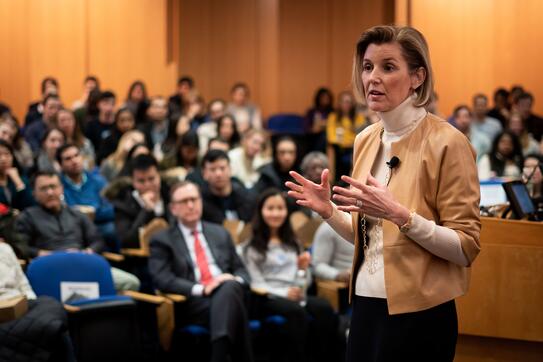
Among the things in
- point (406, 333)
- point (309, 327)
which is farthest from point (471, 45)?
point (406, 333)

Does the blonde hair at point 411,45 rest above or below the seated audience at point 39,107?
above

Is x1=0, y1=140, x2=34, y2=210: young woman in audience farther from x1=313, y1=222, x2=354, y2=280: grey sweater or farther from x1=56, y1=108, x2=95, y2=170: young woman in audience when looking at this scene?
x1=313, y1=222, x2=354, y2=280: grey sweater

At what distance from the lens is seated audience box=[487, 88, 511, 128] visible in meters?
9.26

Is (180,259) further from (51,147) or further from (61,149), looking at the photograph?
(51,147)

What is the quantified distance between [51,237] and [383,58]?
A: 131 inches

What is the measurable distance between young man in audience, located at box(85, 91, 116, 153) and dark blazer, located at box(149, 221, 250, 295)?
3.12 m

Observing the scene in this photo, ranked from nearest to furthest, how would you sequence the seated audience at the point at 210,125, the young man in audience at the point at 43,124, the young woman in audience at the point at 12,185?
the young woman in audience at the point at 12,185 < the young man in audience at the point at 43,124 < the seated audience at the point at 210,125

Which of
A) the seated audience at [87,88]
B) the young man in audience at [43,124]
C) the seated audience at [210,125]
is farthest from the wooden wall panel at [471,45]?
the young man in audience at [43,124]

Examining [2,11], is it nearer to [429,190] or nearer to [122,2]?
[122,2]

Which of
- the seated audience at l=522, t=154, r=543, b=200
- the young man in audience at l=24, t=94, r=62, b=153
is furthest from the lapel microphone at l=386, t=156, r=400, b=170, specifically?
the young man in audience at l=24, t=94, r=62, b=153

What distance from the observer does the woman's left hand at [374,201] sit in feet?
6.15

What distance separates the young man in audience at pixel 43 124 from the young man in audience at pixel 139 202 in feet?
5.02

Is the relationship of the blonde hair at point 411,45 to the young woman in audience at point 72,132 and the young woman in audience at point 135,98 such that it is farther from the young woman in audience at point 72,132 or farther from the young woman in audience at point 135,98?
the young woman in audience at point 135,98

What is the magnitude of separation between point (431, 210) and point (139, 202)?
3.78 metres
